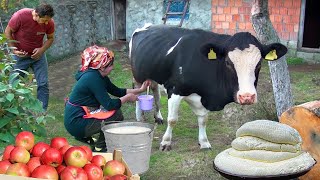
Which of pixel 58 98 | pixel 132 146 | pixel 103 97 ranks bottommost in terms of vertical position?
pixel 58 98

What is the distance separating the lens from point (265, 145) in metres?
3.74

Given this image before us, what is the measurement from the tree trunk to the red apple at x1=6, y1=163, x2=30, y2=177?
4.31 meters

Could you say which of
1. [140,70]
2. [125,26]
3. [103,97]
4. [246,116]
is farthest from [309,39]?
[103,97]

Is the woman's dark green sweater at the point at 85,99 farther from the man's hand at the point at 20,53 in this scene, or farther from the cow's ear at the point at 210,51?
the man's hand at the point at 20,53

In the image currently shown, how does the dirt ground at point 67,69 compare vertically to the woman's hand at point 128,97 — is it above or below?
below

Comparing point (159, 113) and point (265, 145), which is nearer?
point (265, 145)

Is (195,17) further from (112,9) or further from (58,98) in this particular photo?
(58,98)

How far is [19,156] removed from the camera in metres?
2.93

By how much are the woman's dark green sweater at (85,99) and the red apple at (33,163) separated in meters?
2.05

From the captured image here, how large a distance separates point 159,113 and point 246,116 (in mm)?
1277

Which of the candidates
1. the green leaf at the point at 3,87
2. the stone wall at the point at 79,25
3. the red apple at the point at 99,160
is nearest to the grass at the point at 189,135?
the green leaf at the point at 3,87

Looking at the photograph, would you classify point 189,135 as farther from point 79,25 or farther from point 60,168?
point 79,25

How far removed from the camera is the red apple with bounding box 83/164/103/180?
2854mm

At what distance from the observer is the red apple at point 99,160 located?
10.1 ft
